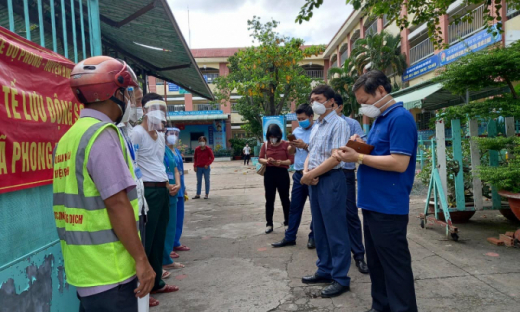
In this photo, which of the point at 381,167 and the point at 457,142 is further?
the point at 457,142

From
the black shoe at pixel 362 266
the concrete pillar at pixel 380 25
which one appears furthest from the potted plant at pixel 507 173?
the concrete pillar at pixel 380 25

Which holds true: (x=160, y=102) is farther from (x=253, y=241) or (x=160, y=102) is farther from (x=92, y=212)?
(x=253, y=241)

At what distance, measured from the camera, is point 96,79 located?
1577 mm

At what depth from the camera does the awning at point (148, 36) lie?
4.06 meters

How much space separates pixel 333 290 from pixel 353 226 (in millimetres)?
1031

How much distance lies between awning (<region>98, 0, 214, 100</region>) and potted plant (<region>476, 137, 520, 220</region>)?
4.14 m

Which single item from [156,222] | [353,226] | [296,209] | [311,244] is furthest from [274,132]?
[156,222]

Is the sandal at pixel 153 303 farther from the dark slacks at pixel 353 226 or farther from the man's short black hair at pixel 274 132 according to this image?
the man's short black hair at pixel 274 132

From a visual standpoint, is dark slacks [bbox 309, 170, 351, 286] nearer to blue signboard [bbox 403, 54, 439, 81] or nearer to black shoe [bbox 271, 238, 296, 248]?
black shoe [bbox 271, 238, 296, 248]

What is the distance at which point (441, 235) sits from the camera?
4.83m

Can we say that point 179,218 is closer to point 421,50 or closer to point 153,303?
point 153,303

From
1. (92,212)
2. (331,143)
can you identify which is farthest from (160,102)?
(92,212)

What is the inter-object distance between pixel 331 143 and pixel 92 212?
2.24 meters

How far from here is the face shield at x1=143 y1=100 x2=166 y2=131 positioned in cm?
327
